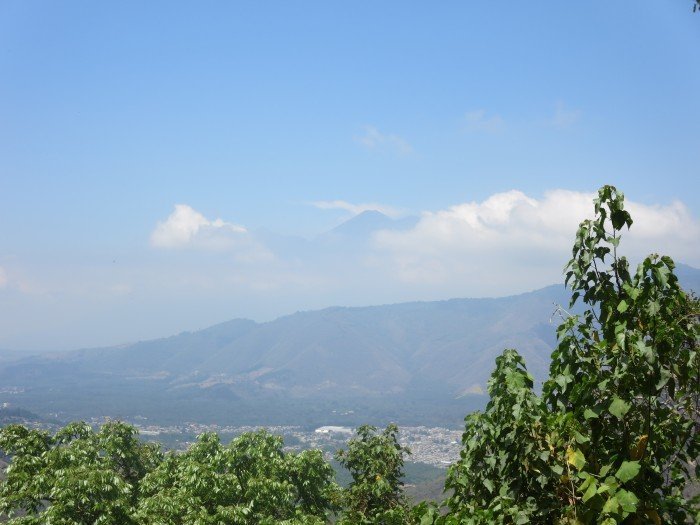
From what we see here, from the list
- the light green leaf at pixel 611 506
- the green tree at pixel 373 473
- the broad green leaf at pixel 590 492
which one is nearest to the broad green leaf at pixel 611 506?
the light green leaf at pixel 611 506

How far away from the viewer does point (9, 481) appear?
19078mm

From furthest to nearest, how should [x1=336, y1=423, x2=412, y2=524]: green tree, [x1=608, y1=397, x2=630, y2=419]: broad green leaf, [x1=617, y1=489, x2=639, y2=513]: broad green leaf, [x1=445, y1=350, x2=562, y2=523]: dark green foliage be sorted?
[x1=336, y1=423, x2=412, y2=524]: green tree < [x1=445, y1=350, x2=562, y2=523]: dark green foliage < [x1=608, y1=397, x2=630, y2=419]: broad green leaf < [x1=617, y1=489, x2=639, y2=513]: broad green leaf

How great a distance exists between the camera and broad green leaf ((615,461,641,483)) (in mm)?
5000

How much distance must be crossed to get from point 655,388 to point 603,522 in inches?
52.3

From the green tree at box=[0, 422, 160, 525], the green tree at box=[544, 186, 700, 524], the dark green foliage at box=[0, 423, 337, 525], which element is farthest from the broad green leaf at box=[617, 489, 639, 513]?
the green tree at box=[0, 422, 160, 525]

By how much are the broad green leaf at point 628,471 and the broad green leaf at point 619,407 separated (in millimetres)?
426

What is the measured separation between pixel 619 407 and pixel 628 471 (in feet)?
1.86

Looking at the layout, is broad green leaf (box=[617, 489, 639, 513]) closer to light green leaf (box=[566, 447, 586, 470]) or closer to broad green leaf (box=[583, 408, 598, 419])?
light green leaf (box=[566, 447, 586, 470])

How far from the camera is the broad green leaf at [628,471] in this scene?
5.00 meters

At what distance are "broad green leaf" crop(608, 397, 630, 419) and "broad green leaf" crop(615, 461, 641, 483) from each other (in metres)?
0.43

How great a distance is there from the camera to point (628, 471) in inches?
199

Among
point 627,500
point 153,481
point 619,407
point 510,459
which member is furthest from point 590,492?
point 153,481

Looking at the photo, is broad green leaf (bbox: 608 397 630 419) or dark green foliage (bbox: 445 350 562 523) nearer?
broad green leaf (bbox: 608 397 630 419)

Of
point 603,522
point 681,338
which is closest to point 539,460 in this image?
point 603,522
